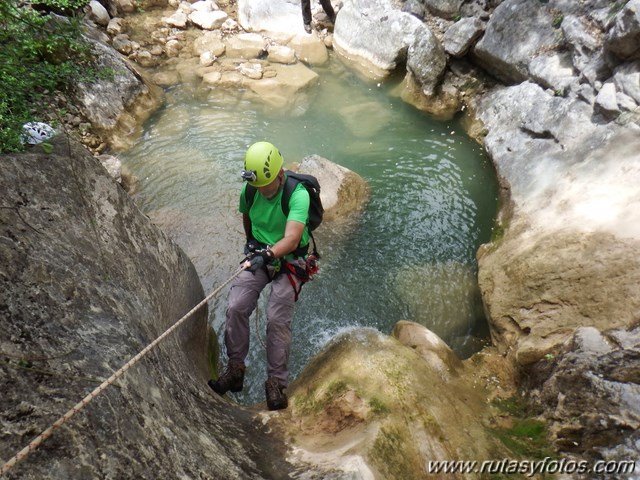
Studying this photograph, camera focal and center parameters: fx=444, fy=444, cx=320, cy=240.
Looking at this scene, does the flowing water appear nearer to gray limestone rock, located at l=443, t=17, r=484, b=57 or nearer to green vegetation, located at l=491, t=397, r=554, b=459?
green vegetation, located at l=491, t=397, r=554, b=459

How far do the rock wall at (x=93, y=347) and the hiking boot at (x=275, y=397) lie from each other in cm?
32

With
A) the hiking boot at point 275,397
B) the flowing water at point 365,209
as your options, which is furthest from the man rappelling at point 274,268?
the flowing water at point 365,209

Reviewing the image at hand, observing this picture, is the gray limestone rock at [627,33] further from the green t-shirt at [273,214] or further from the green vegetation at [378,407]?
the green vegetation at [378,407]

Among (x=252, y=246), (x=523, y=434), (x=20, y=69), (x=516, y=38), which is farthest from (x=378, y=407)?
(x=516, y=38)

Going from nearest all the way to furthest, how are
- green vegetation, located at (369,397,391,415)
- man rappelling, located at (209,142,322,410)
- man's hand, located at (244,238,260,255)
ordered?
green vegetation, located at (369,397,391,415)
man rappelling, located at (209,142,322,410)
man's hand, located at (244,238,260,255)

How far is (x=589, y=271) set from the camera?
6312 mm

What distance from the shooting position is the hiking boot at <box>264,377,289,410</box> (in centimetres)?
494

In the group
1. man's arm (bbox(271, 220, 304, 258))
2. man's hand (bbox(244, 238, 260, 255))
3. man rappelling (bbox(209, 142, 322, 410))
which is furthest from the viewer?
man's hand (bbox(244, 238, 260, 255))

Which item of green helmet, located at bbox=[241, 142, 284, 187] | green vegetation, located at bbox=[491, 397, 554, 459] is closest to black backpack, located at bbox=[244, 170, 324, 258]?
green helmet, located at bbox=[241, 142, 284, 187]

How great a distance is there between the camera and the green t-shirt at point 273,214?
4875 millimetres

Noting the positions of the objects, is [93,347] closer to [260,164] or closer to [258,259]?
[258,259]

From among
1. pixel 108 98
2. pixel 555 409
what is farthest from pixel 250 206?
pixel 108 98

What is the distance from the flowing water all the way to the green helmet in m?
3.27

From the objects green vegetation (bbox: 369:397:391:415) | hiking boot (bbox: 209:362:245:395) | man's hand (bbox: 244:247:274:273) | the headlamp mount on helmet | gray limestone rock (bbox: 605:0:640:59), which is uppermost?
gray limestone rock (bbox: 605:0:640:59)
